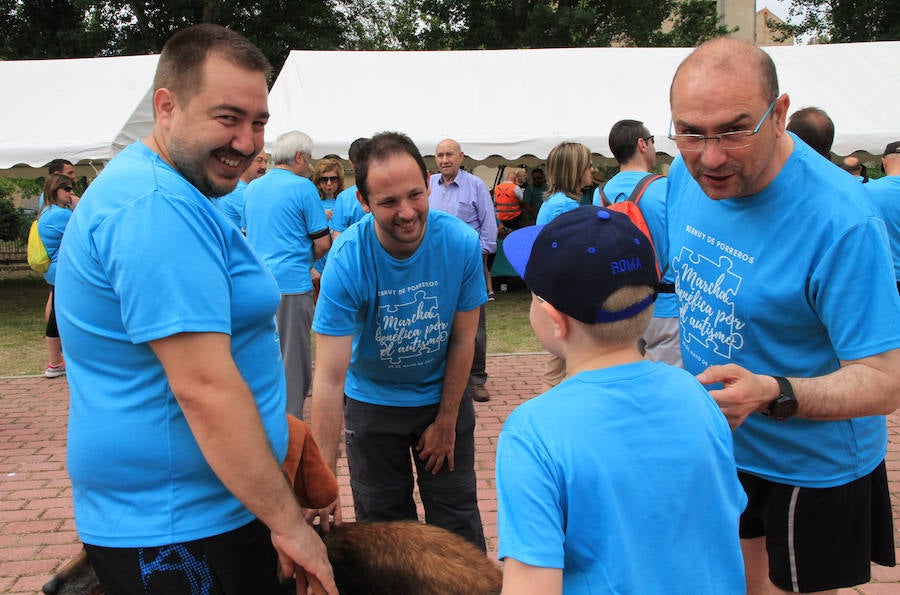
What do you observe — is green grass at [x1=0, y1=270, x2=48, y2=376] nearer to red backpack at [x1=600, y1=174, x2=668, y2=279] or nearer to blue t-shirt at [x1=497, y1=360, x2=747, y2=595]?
red backpack at [x1=600, y1=174, x2=668, y2=279]

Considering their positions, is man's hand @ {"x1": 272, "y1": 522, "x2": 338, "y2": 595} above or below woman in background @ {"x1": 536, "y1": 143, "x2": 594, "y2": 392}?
below

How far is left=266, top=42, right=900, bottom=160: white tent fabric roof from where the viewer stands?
10.9m

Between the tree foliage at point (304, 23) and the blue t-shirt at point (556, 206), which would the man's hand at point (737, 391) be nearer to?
the blue t-shirt at point (556, 206)

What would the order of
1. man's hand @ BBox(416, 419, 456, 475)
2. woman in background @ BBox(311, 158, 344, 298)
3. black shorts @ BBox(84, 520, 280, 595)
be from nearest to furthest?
black shorts @ BBox(84, 520, 280, 595)
man's hand @ BBox(416, 419, 456, 475)
woman in background @ BBox(311, 158, 344, 298)

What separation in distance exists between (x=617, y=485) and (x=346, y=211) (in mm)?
6068

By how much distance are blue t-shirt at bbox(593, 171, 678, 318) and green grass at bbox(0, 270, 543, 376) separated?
414 cm

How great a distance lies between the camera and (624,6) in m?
25.2

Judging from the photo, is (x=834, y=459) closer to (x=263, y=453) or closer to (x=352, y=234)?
(x=263, y=453)

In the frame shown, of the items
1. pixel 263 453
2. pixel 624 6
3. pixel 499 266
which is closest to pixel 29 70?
pixel 499 266

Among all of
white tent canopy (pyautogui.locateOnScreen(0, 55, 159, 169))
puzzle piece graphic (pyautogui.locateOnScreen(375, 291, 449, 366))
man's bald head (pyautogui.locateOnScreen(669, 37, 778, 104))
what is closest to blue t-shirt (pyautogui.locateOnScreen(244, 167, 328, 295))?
puzzle piece graphic (pyautogui.locateOnScreen(375, 291, 449, 366))

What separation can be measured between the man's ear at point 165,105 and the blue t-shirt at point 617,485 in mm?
1067

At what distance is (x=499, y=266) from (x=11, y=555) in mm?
10170

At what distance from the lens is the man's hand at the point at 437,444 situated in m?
3.01

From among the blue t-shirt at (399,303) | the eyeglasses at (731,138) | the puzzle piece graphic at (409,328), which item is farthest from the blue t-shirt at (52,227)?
the eyeglasses at (731,138)
